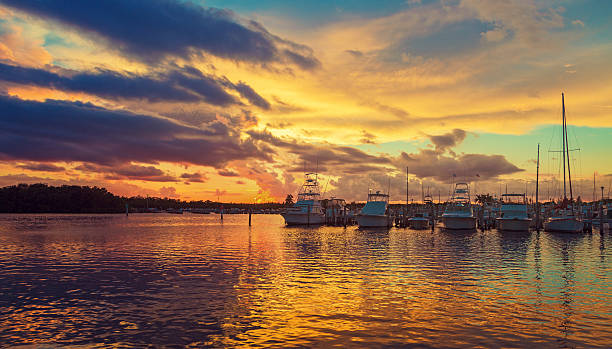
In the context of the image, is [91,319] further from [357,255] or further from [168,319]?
[357,255]

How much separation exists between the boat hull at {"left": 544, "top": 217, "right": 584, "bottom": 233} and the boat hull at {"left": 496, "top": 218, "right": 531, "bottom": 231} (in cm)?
366

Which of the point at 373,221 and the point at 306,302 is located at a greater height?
the point at 373,221

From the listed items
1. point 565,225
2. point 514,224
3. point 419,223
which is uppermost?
point 565,225

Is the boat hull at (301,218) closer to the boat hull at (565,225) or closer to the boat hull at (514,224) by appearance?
the boat hull at (514,224)

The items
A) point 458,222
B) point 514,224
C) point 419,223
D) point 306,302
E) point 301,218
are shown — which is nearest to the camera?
point 306,302

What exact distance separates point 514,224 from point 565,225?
8015 mm

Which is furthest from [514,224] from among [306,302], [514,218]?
[306,302]

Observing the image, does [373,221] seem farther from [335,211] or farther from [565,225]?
[565,225]

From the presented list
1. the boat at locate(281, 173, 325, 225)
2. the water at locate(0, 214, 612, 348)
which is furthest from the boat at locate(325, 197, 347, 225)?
the water at locate(0, 214, 612, 348)

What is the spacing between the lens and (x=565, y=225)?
7062 cm

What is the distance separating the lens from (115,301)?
19188 mm

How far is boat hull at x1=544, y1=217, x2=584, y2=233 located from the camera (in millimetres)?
70125

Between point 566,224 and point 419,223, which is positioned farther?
point 419,223

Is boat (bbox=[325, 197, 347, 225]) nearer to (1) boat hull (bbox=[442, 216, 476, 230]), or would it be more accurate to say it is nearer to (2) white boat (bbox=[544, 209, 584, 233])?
(1) boat hull (bbox=[442, 216, 476, 230])
